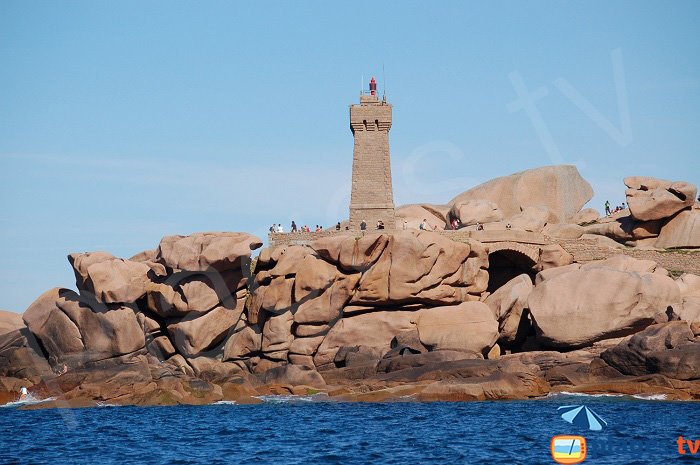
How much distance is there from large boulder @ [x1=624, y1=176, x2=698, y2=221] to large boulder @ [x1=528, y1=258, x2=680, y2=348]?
11113mm

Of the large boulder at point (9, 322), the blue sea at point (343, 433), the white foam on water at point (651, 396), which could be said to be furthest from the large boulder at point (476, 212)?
the large boulder at point (9, 322)

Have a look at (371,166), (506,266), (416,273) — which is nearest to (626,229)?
(506,266)

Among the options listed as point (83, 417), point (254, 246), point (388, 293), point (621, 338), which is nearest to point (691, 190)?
point (621, 338)

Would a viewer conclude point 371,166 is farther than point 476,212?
No

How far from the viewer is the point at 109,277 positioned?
1833 inches

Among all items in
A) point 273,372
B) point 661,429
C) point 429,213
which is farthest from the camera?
point 429,213

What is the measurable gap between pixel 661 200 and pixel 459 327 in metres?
16.3

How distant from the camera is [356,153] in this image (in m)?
57.0

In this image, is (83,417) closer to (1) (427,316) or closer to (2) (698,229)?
(1) (427,316)

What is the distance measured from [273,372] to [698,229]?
24.9 meters

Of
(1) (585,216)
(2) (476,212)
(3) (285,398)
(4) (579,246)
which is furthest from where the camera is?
(1) (585,216)

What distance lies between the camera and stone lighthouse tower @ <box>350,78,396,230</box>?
5631 centimetres

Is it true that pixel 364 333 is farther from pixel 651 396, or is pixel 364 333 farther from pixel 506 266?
pixel 651 396

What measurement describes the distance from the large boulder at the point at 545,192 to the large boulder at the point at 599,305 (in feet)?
69.9
